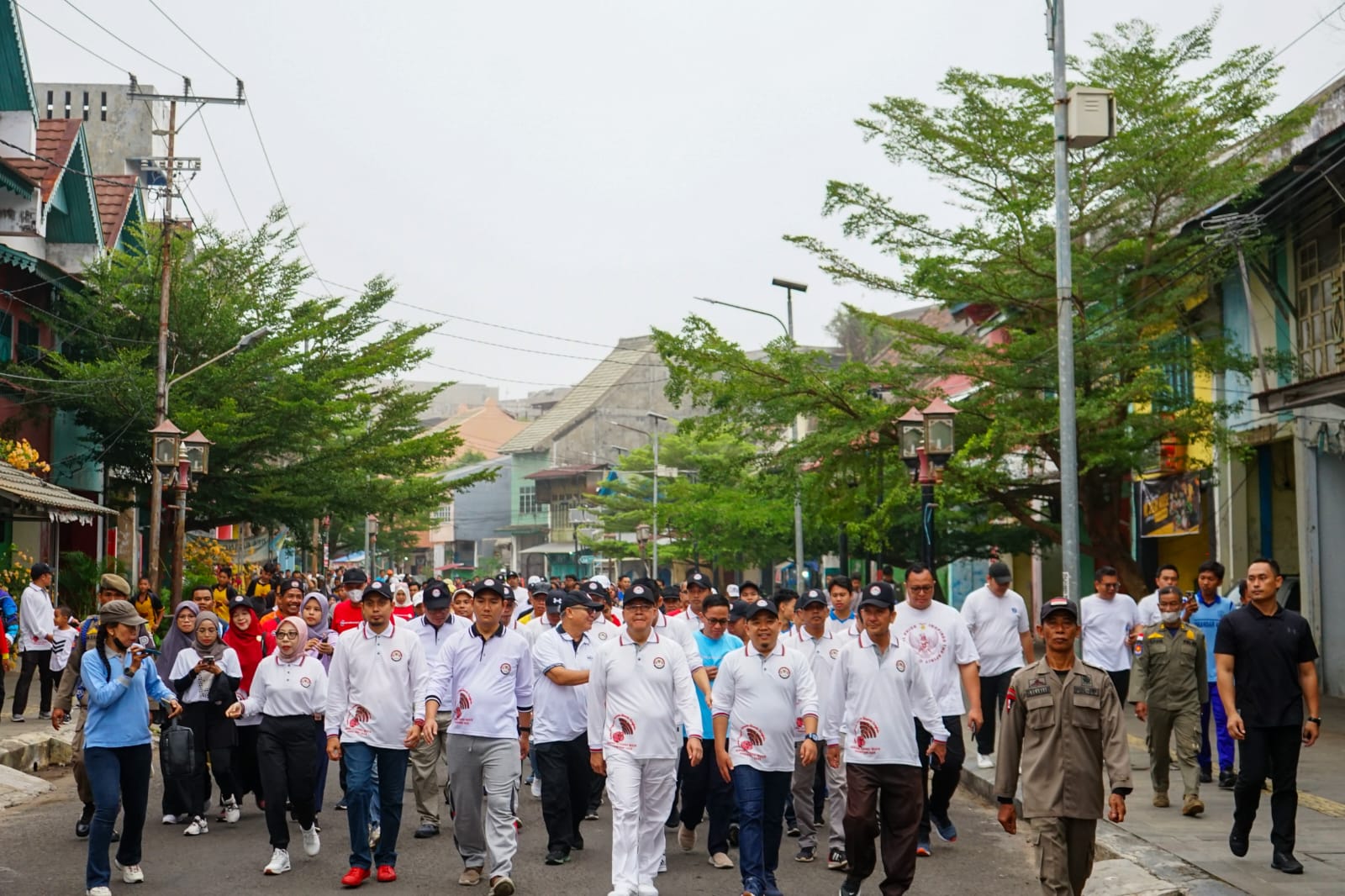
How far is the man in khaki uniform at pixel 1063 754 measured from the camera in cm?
734

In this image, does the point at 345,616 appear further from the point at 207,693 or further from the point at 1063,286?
the point at 1063,286

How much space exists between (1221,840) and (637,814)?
4.23m

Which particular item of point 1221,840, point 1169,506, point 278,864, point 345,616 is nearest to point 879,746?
point 1221,840

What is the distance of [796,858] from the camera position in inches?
415

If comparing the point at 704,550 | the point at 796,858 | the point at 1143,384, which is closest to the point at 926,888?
the point at 796,858

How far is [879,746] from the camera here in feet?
28.6

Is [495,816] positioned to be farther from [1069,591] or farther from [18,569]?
[18,569]

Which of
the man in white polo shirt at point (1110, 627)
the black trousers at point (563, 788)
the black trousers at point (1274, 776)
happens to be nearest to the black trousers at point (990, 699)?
the man in white polo shirt at point (1110, 627)

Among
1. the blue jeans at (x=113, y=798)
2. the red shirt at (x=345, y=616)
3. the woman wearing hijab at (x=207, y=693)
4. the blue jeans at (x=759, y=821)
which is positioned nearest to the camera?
the blue jeans at (x=759, y=821)

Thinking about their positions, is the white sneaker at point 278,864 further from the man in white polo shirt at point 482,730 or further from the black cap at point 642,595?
the black cap at point 642,595

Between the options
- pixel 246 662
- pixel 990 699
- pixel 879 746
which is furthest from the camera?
pixel 990 699

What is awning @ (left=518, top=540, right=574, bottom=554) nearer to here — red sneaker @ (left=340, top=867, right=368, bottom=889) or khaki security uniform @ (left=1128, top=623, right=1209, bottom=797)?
khaki security uniform @ (left=1128, top=623, right=1209, bottom=797)

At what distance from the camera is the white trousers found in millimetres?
8805

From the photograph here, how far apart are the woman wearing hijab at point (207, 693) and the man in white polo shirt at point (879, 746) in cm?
507
